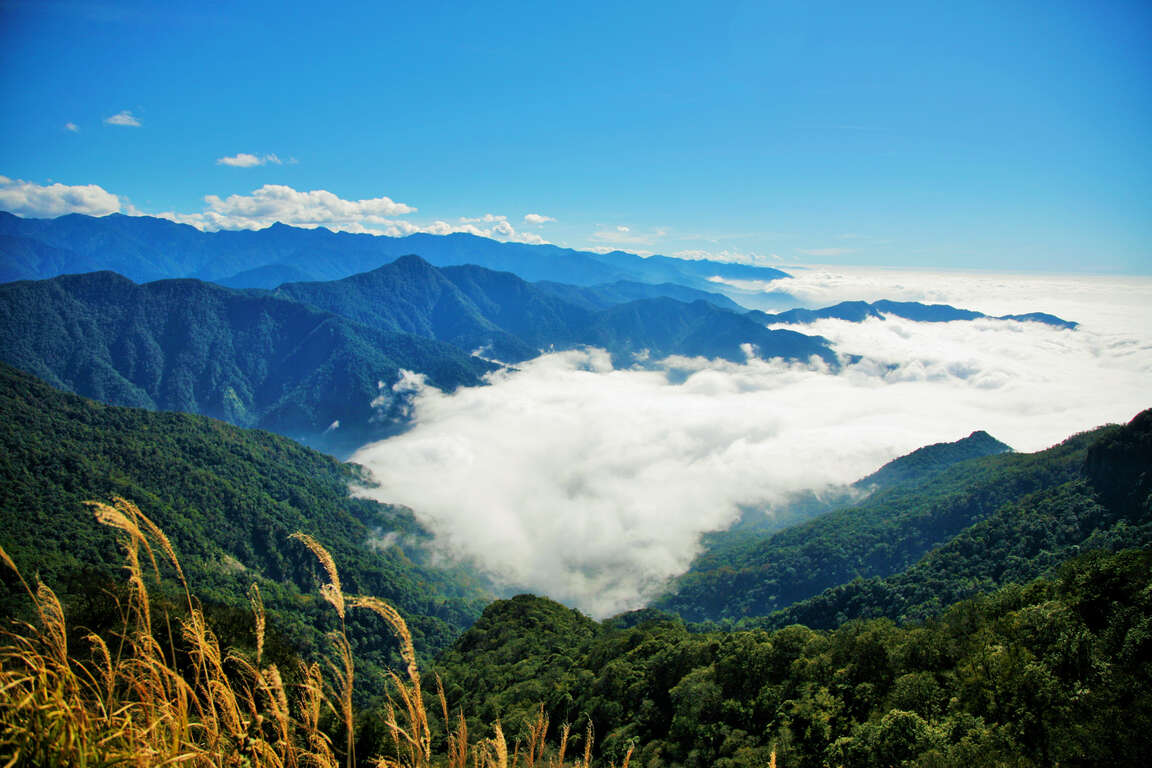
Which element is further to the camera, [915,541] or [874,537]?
[874,537]

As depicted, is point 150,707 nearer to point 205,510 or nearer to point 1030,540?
point 1030,540

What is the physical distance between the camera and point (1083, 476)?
82625 millimetres

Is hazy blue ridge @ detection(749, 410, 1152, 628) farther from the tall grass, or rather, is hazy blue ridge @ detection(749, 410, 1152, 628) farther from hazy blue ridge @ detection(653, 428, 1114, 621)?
the tall grass

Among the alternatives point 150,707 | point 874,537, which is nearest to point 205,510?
point 150,707

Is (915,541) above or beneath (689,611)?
above

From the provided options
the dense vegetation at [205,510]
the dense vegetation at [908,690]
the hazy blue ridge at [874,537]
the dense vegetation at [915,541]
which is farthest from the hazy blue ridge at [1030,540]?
the dense vegetation at [205,510]

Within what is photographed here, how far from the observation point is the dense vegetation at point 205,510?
77750mm

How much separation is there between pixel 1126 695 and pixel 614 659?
3162 centimetres

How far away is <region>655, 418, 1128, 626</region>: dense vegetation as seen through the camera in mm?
74125

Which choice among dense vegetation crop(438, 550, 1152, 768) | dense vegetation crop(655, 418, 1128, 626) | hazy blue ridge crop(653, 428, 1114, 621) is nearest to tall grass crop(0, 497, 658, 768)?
dense vegetation crop(438, 550, 1152, 768)

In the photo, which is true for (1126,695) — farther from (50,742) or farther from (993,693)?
(50,742)

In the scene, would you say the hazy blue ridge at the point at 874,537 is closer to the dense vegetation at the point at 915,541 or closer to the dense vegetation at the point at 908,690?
the dense vegetation at the point at 915,541

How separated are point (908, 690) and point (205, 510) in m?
130

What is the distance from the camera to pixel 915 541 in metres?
112
